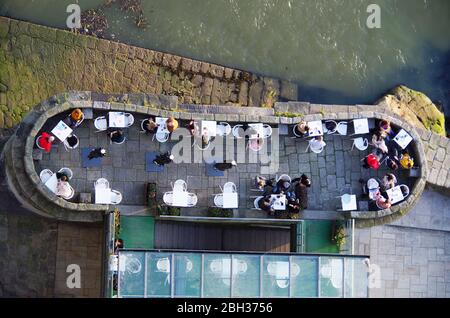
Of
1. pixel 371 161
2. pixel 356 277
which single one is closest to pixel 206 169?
pixel 371 161

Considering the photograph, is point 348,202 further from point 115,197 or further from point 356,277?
point 115,197

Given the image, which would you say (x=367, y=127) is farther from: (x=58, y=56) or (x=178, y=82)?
(x=58, y=56)

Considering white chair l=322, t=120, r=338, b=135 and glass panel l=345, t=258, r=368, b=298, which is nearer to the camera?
glass panel l=345, t=258, r=368, b=298

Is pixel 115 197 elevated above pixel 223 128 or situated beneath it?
situated beneath

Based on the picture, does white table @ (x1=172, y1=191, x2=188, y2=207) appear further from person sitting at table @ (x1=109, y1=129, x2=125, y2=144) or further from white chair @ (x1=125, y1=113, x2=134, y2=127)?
white chair @ (x1=125, y1=113, x2=134, y2=127)

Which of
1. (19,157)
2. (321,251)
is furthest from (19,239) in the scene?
(321,251)

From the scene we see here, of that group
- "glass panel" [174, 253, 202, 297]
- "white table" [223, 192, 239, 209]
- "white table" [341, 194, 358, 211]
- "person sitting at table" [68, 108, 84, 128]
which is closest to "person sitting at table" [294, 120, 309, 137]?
"white table" [341, 194, 358, 211]
